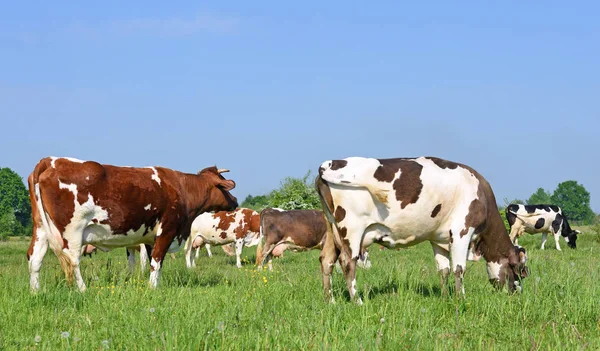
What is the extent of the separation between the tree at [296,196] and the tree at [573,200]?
318 feet

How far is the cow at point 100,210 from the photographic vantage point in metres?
10.6

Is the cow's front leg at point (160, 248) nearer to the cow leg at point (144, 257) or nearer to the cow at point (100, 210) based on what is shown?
the cow at point (100, 210)

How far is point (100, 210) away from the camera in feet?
35.9

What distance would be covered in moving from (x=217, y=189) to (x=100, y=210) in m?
2.85

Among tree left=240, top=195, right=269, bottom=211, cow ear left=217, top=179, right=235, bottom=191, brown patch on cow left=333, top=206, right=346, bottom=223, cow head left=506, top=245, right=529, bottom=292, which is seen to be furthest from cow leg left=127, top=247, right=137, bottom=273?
tree left=240, top=195, right=269, bottom=211

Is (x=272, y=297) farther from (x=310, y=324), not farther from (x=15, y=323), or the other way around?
(x=15, y=323)

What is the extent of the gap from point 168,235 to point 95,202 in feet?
5.06

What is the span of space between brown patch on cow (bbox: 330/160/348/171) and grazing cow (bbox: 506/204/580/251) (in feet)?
64.8

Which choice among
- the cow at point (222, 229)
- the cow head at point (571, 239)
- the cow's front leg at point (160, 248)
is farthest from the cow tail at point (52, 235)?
the cow head at point (571, 239)

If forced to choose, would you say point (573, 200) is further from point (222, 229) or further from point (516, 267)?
point (516, 267)

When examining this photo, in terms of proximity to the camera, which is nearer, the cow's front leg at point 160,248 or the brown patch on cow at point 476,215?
the brown patch on cow at point 476,215

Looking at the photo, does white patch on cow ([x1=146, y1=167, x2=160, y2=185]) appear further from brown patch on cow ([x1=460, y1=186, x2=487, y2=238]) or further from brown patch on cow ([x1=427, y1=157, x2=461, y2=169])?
brown patch on cow ([x1=460, y1=186, x2=487, y2=238])

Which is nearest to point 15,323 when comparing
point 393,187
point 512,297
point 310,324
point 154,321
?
point 154,321

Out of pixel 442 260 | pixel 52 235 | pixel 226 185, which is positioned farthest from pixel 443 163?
pixel 52 235
